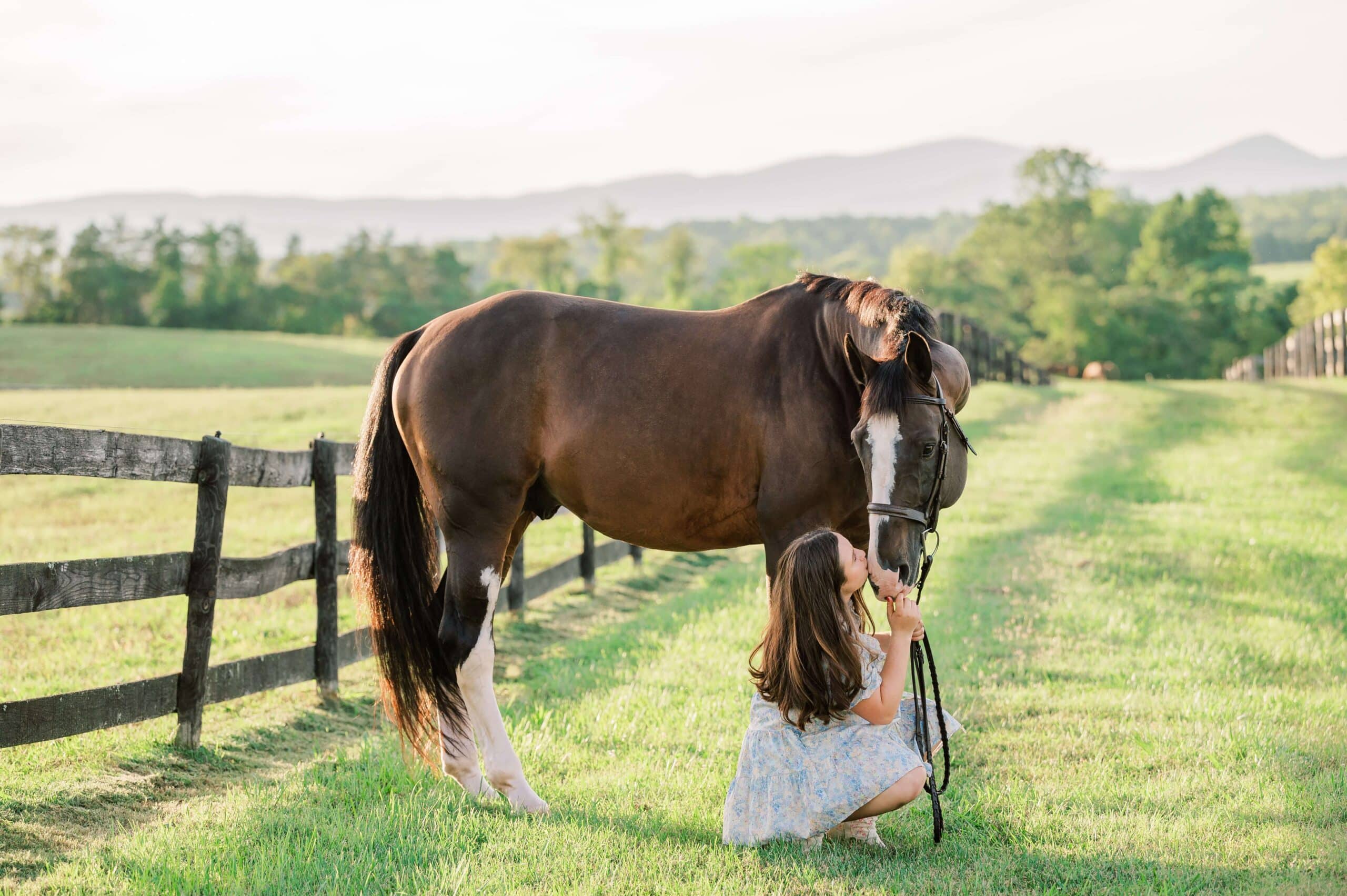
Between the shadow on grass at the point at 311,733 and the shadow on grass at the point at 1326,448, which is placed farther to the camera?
the shadow on grass at the point at 1326,448

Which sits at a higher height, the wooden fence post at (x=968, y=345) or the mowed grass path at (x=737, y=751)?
the wooden fence post at (x=968, y=345)

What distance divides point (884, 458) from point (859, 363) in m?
0.36

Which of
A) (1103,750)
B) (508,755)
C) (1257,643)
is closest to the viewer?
(508,755)

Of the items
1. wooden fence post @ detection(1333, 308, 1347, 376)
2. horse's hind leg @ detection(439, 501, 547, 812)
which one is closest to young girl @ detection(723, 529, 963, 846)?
horse's hind leg @ detection(439, 501, 547, 812)

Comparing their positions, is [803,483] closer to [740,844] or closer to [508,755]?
[740,844]

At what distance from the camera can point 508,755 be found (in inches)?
161

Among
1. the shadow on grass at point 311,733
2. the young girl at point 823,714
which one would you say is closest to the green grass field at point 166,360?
the shadow on grass at point 311,733

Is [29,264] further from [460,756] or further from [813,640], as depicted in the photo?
[813,640]

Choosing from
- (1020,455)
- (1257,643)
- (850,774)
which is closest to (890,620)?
(850,774)

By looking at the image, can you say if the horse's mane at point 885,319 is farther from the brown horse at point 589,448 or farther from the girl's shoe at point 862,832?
the girl's shoe at point 862,832

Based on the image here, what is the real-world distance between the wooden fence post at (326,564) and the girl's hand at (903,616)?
3554 millimetres

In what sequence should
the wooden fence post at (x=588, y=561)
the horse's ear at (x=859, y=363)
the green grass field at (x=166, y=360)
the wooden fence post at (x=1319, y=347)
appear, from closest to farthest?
the horse's ear at (x=859, y=363) → the wooden fence post at (x=588, y=561) → the wooden fence post at (x=1319, y=347) → the green grass field at (x=166, y=360)

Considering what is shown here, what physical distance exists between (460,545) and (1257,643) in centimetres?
465

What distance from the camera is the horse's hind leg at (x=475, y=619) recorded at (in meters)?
4.22
